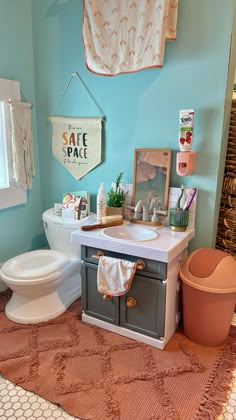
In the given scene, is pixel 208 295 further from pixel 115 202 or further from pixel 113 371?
pixel 115 202

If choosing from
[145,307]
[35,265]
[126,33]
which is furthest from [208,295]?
[126,33]

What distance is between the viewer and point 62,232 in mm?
2205

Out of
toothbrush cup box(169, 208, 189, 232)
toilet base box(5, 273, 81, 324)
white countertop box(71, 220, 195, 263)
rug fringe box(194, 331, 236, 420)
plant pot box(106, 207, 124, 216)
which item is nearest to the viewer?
rug fringe box(194, 331, 236, 420)

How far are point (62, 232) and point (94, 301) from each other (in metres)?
0.56

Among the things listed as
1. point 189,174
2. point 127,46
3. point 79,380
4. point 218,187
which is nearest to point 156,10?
point 127,46

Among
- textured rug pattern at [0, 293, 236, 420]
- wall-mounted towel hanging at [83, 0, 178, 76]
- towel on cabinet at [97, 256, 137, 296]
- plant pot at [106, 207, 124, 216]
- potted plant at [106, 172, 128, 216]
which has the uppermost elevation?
wall-mounted towel hanging at [83, 0, 178, 76]

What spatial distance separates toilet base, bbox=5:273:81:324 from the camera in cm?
200

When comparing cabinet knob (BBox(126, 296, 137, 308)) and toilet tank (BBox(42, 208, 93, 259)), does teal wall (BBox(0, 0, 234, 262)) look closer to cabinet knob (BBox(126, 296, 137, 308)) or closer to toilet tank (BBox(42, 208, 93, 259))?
toilet tank (BBox(42, 208, 93, 259))

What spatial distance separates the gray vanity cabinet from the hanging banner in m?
0.76

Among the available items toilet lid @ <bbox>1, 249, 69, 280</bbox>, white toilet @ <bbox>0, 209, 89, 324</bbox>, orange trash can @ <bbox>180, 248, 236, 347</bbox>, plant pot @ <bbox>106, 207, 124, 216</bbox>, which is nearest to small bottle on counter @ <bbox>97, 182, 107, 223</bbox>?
plant pot @ <bbox>106, 207, 124, 216</bbox>

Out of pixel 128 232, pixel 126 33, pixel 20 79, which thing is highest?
pixel 126 33

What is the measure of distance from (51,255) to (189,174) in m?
1.12

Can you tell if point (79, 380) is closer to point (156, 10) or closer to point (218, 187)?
point (218, 187)

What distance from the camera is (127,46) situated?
1.91 m
